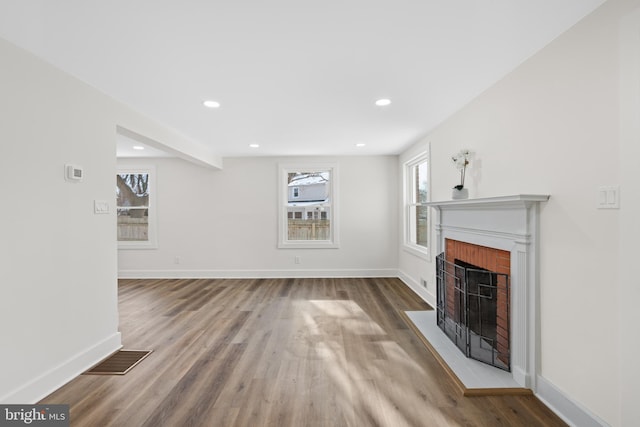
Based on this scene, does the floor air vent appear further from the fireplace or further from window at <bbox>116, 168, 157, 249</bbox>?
window at <bbox>116, 168, 157, 249</bbox>

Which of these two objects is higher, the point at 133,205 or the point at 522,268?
the point at 133,205

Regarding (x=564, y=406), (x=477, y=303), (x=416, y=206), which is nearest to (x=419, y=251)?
(x=416, y=206)

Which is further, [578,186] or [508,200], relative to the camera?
[508,200]

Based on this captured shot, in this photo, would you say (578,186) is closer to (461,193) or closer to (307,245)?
(461,193)

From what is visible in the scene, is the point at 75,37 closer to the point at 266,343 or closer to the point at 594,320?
the point at 266,343

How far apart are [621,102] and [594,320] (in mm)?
1142

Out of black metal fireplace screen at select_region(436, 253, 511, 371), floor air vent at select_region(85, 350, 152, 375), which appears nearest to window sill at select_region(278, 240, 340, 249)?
black metal fireplace screen at select_region(436, 253, 511, 371)

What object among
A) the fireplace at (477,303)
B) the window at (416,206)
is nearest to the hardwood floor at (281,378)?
the fireplace at (477,303)

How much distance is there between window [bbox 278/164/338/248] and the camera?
575 centimetres

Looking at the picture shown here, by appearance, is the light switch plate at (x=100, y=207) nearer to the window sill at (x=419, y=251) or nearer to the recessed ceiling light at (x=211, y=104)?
the recessed ceiling light at (x=211, y=104)

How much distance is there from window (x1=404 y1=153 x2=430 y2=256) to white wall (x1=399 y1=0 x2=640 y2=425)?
227 cm

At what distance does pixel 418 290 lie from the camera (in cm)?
450

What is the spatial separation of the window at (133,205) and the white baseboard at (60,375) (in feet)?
11.6

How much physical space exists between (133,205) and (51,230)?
161 inches
